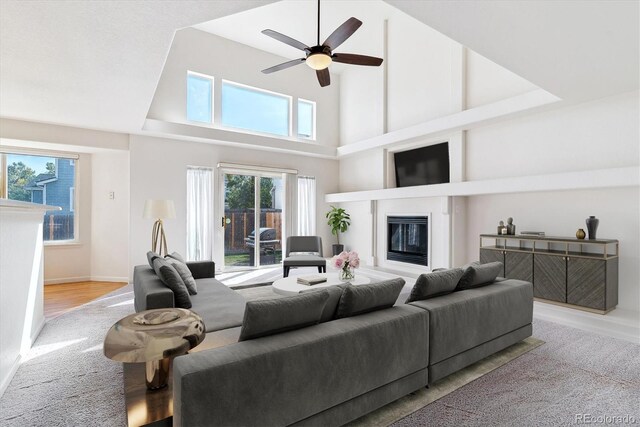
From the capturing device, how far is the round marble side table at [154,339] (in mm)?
1667

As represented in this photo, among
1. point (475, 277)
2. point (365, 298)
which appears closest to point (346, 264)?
point (475, 277)

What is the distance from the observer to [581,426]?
1942 millimetres

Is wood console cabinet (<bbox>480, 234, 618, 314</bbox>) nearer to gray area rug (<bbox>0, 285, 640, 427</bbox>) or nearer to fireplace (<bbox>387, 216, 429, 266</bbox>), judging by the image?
gray area rug (<bbox>0, 285, 640, 427</bbox>)

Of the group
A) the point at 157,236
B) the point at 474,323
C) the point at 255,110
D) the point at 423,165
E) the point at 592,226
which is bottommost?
the point at 474,323

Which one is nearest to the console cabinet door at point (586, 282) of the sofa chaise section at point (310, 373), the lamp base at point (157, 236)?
the sofa chaise section at point (310, 373)

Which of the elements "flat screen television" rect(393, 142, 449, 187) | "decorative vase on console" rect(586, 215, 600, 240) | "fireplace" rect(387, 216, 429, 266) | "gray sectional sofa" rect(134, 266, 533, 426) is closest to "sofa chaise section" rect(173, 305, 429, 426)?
"gray sectional sofa" rect(134, 266, 533, 426)

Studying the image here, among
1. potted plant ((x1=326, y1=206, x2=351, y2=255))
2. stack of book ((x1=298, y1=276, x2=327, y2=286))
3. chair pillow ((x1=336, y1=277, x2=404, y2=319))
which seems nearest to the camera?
chair pillow ((x1=336, y1=277, x2=404, y2=319))

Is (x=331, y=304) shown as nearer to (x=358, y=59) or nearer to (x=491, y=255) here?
(x=358, y=59)

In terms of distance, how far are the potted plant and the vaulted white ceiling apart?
4.65 metres

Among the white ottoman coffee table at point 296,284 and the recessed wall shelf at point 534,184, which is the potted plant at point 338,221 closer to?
the recessed wall shelf at point 534,184

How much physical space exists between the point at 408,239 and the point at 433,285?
419 cm

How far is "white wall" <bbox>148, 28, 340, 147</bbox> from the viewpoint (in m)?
5.96

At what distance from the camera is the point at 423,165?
6.35 meters

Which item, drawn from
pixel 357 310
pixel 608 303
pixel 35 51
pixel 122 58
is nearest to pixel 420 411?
pixel 357 310
